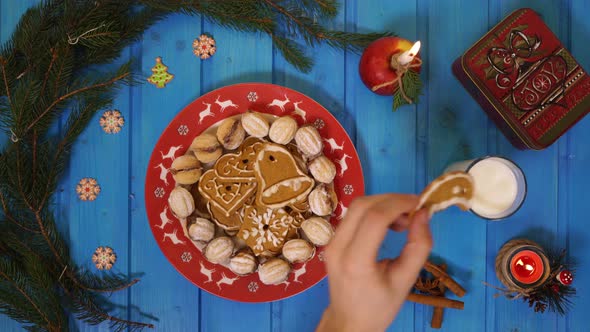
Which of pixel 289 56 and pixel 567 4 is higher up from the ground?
pixel 567 4

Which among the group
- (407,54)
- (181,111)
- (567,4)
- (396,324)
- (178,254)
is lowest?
(396,324)

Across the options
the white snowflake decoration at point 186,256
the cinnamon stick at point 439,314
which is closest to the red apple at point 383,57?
the cinnamon stick at point 439,314

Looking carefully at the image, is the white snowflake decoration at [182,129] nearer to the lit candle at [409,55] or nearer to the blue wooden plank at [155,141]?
the blue wooden plank at [155,141]

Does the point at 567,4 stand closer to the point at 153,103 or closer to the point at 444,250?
the point at 444,250

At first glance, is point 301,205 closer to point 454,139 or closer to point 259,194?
point 259,194

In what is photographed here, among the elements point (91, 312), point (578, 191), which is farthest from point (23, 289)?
point (578, 191)

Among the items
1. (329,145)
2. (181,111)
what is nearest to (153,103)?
(181,111)
